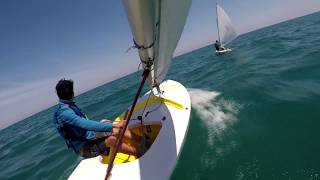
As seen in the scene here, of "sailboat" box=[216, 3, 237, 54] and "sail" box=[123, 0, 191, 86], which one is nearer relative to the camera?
"sail" box=[123, 0, 191, 86]

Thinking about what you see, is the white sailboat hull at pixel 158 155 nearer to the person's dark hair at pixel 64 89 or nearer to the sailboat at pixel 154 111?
the sailboat at pixel 154 111

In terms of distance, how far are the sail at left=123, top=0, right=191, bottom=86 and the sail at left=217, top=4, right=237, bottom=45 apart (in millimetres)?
28446

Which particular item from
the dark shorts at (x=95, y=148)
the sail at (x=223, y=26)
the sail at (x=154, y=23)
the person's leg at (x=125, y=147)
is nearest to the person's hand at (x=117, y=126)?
the person's leg at (x=125, y=147)

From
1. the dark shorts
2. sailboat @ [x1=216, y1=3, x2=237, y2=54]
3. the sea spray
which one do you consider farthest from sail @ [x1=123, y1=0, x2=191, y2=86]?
sailboat @ [x1=216, y1=3, x2=237, y2=54]

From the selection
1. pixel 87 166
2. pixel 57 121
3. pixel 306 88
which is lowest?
pixel 306 88

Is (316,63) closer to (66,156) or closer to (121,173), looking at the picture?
(121,173)

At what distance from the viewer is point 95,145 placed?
5.60 metres

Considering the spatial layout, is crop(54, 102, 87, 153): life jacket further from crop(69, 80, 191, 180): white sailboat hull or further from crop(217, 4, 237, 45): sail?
crop(217, 4, 237, 45): sail

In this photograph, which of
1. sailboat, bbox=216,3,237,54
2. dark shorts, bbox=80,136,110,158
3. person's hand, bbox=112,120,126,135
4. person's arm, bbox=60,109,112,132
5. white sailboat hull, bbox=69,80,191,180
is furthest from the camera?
sailboat, bbox=216,3,237,54

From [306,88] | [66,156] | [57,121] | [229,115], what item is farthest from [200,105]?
[57,121]

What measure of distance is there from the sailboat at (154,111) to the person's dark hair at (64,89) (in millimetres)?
1187

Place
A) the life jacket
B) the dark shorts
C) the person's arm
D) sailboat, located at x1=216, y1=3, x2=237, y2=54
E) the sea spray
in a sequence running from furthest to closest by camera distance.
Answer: sailboat, located at x1=216, y1=3, x2=237, y2=54 < the sea spray < the dark shorts < the life jacket < the person's arm

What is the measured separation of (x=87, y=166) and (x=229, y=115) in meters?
4.57

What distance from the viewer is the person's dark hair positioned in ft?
16.0
